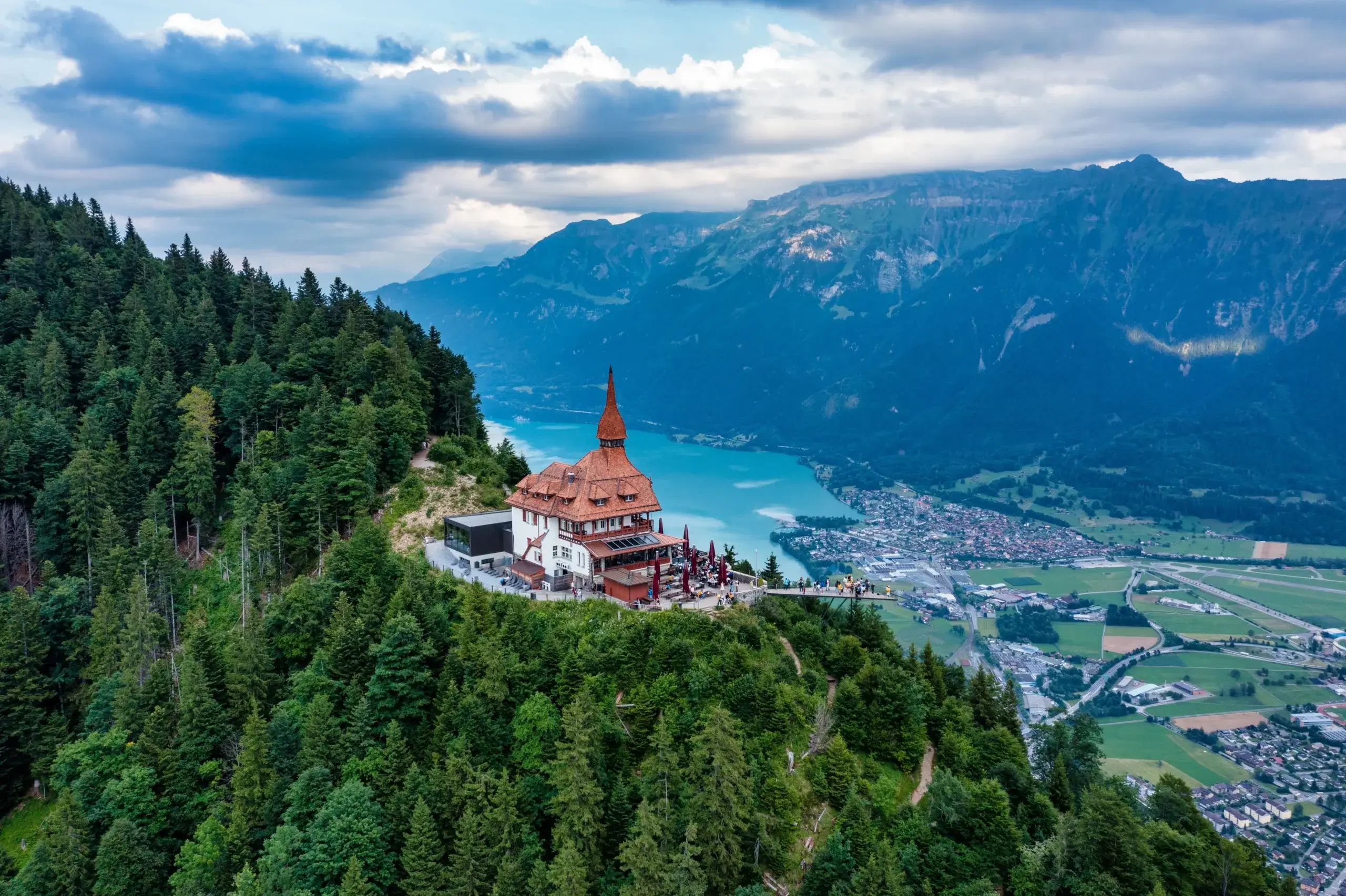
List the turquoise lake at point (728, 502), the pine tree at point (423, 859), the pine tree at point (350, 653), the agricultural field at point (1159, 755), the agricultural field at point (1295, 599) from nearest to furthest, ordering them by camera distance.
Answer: the pine tree at point (423, 859)
the pine tree at point (350, 653)
the agricultural field at point (1159, 755)
the agricultural field at point (1295, 599)
the turquoise lake at point (728, 502)

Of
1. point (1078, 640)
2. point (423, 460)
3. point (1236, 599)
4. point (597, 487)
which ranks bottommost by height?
point (1236, 599)

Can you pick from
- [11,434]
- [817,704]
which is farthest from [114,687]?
[817,704]

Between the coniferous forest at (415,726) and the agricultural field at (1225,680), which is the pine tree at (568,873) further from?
the agricultural field at (1225,680)

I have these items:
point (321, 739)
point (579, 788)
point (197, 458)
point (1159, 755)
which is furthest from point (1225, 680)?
point (197, 458)

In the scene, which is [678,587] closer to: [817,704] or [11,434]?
[817,704]

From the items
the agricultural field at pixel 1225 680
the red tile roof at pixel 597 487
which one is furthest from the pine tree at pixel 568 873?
the agricultural field at pixel 1225 680

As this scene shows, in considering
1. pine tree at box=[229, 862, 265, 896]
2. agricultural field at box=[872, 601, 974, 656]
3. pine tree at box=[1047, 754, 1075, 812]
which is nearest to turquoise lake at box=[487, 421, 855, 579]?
agricultural field at box=[872, 601, 974, 656]

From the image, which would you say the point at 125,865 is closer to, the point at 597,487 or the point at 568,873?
the point at 568,873
